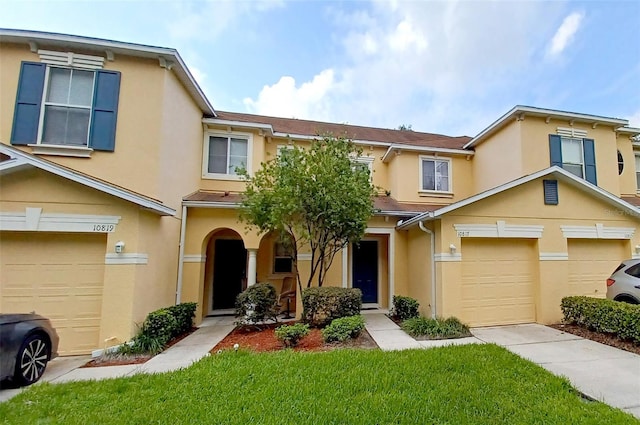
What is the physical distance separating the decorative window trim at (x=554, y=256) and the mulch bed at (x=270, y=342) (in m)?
5.75

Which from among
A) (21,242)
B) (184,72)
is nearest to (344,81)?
(184,72)

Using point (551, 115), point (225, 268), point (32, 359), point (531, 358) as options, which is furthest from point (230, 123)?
point (551, 115)

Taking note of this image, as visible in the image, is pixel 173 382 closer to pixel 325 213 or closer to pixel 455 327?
pixel 325 213

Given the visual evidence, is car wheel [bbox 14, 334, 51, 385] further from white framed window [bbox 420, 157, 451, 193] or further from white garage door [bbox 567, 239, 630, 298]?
white garage door [bbox 567, 239, 630, 298]

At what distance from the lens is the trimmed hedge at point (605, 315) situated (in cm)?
615

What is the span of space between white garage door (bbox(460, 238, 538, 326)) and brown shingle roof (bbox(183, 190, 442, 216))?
2.43 metres

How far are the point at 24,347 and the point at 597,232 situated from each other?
13.9 m

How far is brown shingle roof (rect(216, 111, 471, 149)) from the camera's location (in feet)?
40.7

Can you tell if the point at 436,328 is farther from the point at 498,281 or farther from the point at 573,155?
the point at 573,155

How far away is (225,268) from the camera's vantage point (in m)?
11.0

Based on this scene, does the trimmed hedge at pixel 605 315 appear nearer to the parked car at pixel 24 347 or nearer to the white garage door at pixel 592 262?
the white garage door at pixel 592 262

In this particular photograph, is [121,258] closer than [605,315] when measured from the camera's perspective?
Yes

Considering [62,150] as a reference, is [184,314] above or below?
below

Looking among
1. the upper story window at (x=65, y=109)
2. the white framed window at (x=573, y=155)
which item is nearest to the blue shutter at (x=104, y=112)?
the upper story window at (x=65, y=109)
